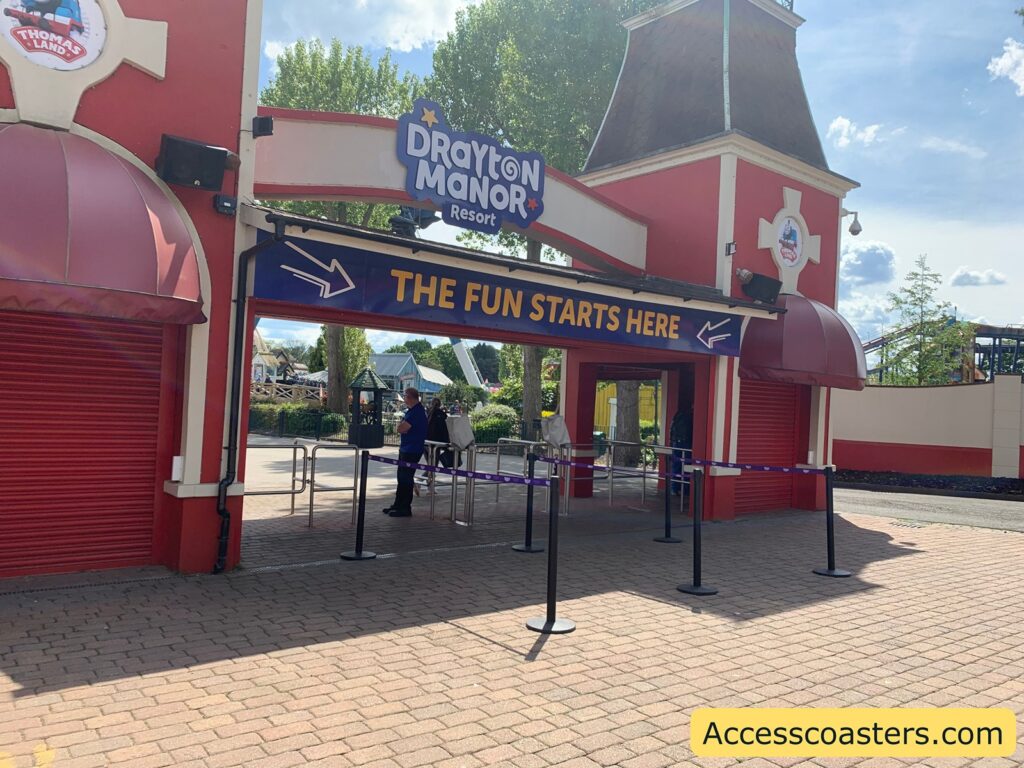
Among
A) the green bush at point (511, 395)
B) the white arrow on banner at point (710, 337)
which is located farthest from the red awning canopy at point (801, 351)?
the green bush at point (511, 395)

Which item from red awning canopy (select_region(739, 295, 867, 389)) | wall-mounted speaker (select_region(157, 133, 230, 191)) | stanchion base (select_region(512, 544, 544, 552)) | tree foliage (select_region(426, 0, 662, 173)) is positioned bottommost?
stanchion base (select_region(512, 544, 544, 552))

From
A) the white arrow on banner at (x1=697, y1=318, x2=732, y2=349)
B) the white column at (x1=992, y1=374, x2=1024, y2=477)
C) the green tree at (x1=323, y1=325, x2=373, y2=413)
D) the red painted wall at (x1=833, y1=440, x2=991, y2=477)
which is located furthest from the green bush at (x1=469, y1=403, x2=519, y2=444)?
the white arrow on banner at (x1=697, y1=318, x2=732, y2=349)

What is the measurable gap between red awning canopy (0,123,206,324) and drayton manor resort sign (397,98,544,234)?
398 cm

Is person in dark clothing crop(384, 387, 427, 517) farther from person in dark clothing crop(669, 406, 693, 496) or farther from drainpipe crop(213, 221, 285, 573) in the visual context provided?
person in dark clothing crop(669, 406, 693, 496)

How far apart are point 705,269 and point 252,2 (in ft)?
25.5

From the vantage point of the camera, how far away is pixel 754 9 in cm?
1431

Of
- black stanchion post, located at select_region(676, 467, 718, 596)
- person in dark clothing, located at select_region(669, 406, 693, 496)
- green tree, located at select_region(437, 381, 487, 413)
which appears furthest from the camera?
green tree, located at select_region(437, 381, 487, 413)

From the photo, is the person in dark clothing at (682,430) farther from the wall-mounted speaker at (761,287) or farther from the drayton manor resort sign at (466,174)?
the drayton manor resort sign at (466,174)

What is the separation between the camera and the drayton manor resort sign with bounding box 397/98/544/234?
9.95m

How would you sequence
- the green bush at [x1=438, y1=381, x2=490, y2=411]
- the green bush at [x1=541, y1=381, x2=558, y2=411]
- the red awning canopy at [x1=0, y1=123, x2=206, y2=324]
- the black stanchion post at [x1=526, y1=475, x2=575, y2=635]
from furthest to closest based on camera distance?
the green bush at [x1=438, y1=381, x2=490, y2=411]
the green bush at [x1=541, y1=381, x2=558, y2=411]
the black stanchion post at [x1=526, y1=475, x2=575, y2=635]
the red awning canopy at [x1=0, y1=123, x2=206, y2=324]

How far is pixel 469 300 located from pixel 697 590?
4.03 m

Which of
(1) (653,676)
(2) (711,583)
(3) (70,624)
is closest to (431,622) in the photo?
(1) (653,676)

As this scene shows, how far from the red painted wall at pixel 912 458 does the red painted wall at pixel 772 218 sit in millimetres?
9933

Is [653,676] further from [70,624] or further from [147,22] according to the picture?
[147,22]
